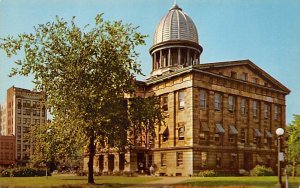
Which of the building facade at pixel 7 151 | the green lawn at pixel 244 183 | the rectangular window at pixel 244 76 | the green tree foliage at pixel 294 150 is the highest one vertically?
the rectangular window at pixel 244 76

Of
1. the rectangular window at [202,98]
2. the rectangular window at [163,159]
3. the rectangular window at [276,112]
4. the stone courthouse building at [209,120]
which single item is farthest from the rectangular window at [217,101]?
the rectangular window at [276,112]

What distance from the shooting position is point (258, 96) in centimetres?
5412

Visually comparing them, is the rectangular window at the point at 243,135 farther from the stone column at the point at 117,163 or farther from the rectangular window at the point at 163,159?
the stone column at the point at 117,163

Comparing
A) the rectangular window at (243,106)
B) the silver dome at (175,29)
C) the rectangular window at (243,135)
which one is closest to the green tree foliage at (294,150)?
the rectangular window at (243,135)

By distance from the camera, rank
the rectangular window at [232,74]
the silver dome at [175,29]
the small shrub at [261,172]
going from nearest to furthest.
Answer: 1. the small shrub at [261,172]
2. the rectangular window at [232,74]
3. the silver dome at [175,29]

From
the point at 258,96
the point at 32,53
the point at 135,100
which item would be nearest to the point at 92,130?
the point at 135,100

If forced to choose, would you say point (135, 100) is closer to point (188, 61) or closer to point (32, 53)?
point (32, 53)

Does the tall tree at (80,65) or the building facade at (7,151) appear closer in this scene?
the tall tree at (80,65)

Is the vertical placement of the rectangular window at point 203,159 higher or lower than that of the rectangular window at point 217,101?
lower

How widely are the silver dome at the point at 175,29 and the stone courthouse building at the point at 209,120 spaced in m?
1.43

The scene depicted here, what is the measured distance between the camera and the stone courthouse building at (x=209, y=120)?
47219mm

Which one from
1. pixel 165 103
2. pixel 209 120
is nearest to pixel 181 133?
pixel 209 120

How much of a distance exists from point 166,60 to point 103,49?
32.1m

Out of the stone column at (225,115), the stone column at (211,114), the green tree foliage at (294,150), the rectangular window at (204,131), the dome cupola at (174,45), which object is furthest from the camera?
the dome cupola at (174,45)
